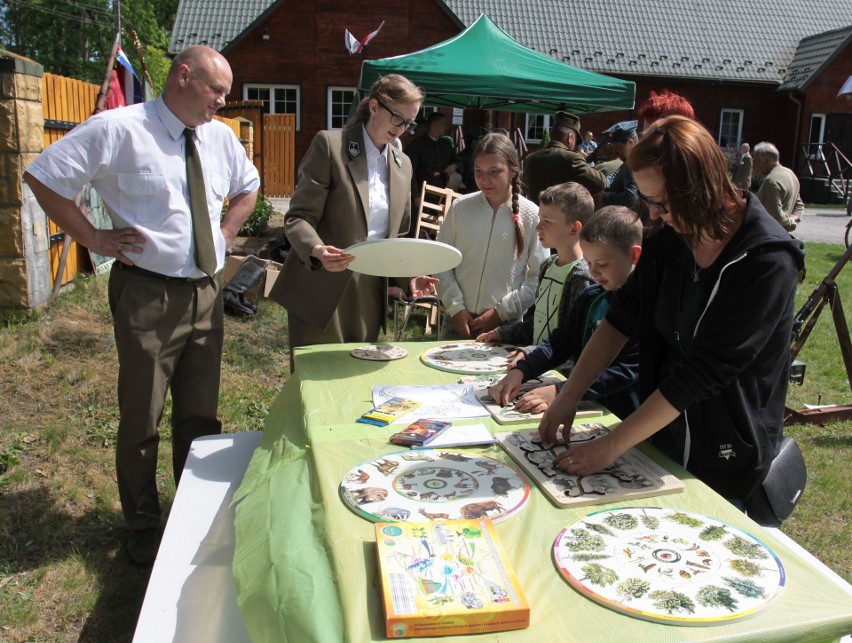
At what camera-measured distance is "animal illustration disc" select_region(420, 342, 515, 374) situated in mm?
2418

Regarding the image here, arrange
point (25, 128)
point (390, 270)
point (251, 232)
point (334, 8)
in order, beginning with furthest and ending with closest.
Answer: point (334, 8) < point (251, 232) < point (25, 128) < point (390, 270)

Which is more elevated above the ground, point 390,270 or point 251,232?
point 390,270

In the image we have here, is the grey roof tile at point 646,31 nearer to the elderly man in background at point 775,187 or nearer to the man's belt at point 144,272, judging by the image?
the elderly man in background at point 775,187

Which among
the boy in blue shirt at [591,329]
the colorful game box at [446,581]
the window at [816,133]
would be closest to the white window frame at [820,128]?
the window at [816,133]

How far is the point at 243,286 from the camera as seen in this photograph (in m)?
6.26

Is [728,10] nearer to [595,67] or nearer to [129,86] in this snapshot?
[595,67]

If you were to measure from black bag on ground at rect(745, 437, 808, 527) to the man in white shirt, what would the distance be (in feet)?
6.38

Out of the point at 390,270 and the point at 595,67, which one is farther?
the point at 595,67

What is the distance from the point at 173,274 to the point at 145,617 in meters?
1.34

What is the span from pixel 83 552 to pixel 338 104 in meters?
17.3

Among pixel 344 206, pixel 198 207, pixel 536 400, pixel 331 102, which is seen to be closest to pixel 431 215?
pixel 344 206

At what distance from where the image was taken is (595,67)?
20203 mm

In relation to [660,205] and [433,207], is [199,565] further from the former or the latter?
[433,207]

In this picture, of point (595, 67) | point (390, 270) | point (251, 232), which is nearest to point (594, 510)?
point (390, 270)
